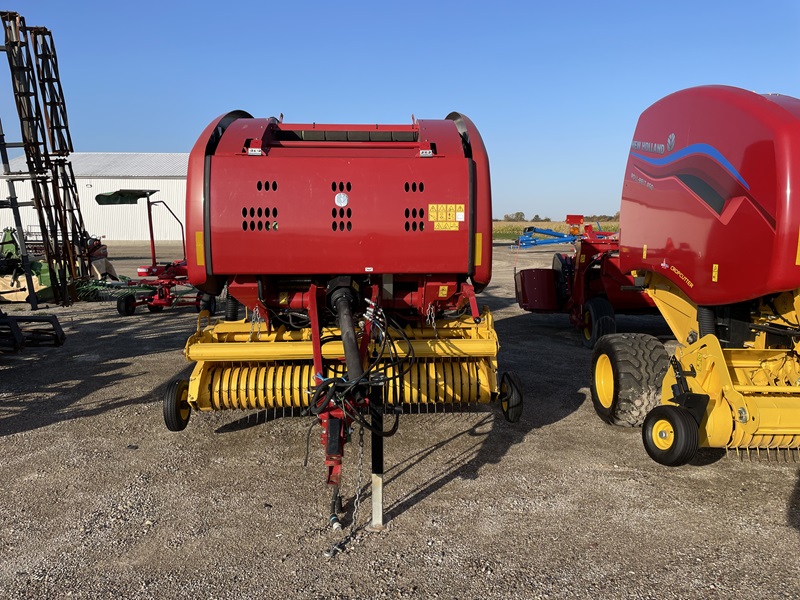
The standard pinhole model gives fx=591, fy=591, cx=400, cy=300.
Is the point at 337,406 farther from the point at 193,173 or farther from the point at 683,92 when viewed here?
the point at 683,92

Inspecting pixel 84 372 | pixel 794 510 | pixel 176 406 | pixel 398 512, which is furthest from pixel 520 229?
pixel 398 512

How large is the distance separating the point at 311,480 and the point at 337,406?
3.60ft

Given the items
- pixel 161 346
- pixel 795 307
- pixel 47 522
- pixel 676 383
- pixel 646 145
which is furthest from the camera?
pixel 161 346

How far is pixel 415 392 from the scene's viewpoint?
4738 mm

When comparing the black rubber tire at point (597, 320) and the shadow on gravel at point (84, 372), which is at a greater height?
the black rubber tire at point (597, 320)

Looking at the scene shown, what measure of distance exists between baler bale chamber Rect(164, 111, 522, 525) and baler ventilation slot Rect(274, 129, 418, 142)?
1.08ft

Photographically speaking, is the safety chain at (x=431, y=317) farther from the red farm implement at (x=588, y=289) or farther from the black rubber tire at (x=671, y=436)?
the red farm implement at (x=588, y=289)

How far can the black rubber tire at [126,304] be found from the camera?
1098cm

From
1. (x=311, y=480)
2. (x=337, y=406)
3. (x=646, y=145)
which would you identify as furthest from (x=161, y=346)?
(x=646, y=145)

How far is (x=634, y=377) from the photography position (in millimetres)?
4930

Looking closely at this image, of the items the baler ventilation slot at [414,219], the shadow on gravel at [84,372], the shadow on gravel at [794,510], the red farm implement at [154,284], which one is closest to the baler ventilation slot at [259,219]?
the baler ventilation slot at [414,219]

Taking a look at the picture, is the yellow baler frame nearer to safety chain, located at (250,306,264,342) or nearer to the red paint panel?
safety chain, located at (250,306,264,342)

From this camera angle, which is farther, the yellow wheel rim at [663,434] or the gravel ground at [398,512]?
the yellow wheel rim at [663,434]

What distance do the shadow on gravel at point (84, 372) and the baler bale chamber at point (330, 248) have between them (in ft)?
5.43
